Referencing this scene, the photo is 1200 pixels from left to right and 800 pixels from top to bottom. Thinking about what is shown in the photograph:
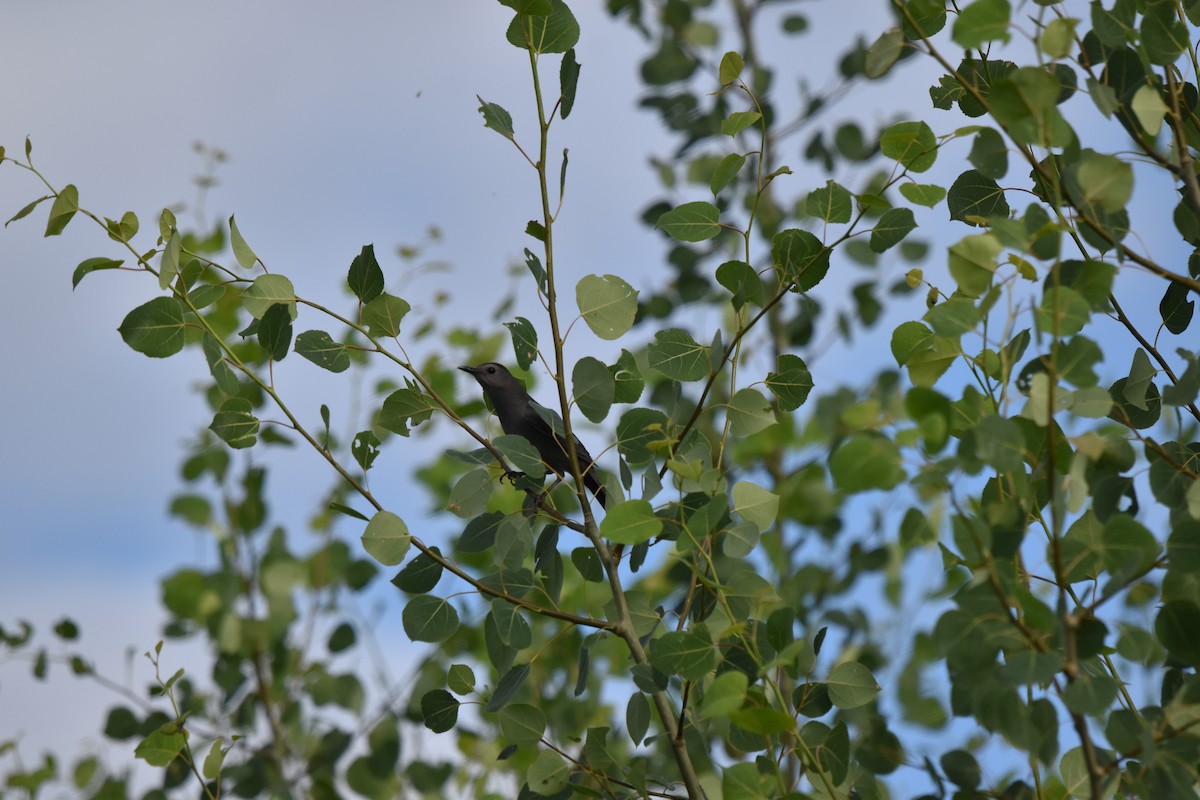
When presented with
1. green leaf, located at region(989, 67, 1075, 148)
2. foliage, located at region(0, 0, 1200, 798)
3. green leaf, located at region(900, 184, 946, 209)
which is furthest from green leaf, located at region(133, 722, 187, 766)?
green leaf, located at region(989, 67, 1075, 148)

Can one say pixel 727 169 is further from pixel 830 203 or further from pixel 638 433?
pixel 638 433

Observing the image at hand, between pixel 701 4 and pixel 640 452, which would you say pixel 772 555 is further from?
pixel 701 4

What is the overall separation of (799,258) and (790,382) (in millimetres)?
212

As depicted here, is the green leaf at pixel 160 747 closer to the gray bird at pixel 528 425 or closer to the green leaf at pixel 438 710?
the green leaf at pixel 438 710

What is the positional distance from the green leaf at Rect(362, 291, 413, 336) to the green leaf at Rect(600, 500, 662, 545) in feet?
1.66

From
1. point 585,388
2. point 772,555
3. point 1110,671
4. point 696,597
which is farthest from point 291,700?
point 1110,671

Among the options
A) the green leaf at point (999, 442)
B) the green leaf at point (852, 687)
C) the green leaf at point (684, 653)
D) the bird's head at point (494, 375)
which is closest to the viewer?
the green leaf at point (999, 442)

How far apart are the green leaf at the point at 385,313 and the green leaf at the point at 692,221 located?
1.43 feet

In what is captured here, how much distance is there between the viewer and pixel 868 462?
120cm

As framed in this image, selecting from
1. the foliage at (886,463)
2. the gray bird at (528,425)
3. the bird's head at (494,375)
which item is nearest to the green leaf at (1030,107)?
the foliage at (886,463)

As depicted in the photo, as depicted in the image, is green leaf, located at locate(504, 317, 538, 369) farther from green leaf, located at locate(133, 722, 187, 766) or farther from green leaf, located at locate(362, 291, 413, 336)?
green leaf, located at locate(133, 722, 187, 766)

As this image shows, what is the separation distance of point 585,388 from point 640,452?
15cm

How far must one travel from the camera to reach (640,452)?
1.81 meters

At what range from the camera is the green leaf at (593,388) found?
68.4 inches
